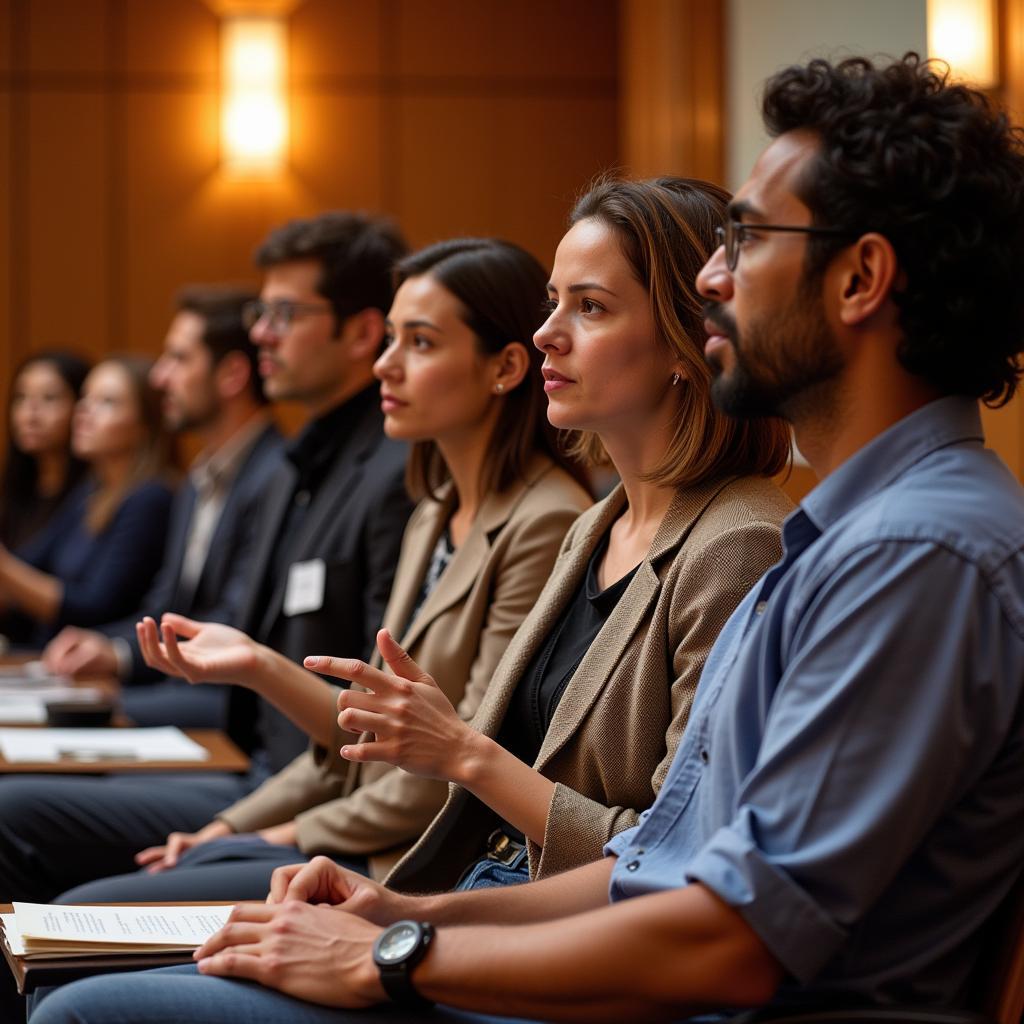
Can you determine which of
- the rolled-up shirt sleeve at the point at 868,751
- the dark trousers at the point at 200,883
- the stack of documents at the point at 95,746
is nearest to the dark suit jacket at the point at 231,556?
the stack of documents at the point at 95,746

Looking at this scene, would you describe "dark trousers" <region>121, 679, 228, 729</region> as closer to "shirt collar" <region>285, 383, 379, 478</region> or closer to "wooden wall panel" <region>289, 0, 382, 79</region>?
"shirt collar" <region>285, 383, 379, 478</region>

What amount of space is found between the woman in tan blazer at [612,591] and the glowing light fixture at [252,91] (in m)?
5.04

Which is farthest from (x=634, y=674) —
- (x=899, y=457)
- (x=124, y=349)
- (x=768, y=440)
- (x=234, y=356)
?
(x=124, y=349)

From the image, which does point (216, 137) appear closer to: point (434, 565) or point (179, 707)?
point (179, 707)

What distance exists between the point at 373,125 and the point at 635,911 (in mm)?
6101

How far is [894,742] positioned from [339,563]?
1939 millimetres

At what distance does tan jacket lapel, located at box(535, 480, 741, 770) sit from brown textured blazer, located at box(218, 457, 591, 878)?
45cm

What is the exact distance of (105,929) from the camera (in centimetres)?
160

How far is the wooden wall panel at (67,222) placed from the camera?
22.0 ft

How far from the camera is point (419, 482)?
2703 mm

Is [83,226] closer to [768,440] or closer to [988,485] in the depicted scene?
[768,440]

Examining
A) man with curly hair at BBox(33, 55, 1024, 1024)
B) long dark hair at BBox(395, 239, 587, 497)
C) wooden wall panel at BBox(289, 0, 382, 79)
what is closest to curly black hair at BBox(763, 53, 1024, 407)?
man with curly hair at BBox(33, 55, 1024, 1024)

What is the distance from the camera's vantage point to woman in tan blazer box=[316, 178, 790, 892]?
1696 mm

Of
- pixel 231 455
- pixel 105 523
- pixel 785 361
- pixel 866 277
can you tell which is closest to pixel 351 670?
pixel 785 361
